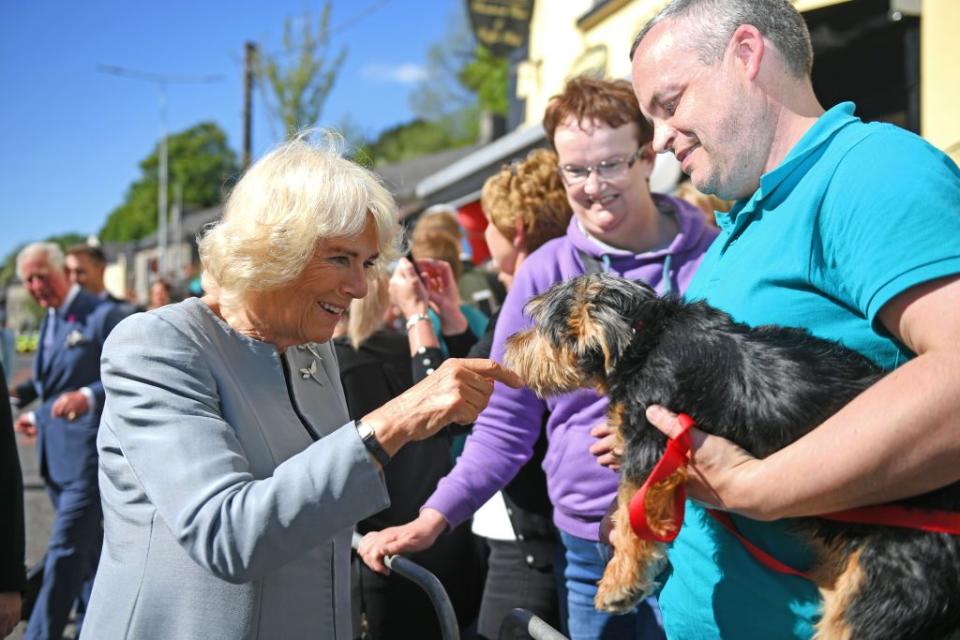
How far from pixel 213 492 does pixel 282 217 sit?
75 centimetres

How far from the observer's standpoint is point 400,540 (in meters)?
Result: 2.72

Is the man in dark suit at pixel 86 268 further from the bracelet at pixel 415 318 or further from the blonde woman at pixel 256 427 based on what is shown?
the blonde woman at pixel 256 427

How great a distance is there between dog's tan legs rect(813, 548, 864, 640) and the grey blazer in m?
0.91

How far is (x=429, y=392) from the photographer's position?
6.27 feet

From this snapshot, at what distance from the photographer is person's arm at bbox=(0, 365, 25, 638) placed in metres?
2.85

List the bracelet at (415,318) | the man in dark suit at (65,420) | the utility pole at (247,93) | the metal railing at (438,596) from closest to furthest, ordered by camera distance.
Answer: the metal railing at (438,596), the bracelet at (415,318), the man in dark suit at (65,420), the utility pole at (247,93)

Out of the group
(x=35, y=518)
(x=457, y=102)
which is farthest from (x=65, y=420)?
(x=457, y=102)

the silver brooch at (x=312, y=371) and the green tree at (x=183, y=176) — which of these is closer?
the silver brooch at (x=312, y=371)

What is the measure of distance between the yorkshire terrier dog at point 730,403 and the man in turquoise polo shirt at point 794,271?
57 millimetres

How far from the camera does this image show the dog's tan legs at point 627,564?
1944mm

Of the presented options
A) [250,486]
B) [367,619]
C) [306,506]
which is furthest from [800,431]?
[367,619]

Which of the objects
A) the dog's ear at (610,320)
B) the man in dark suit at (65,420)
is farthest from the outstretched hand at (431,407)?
the man in dark suit at (65,420)

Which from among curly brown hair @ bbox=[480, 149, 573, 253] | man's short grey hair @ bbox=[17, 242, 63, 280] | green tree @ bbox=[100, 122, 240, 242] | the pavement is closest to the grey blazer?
curly brown hair @ bbox=[480, 149, 573, 253]

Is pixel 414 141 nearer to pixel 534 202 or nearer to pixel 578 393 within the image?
pixel 534 202
